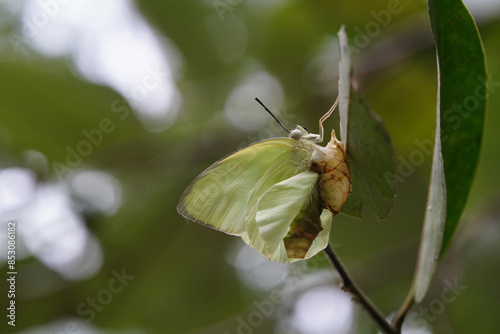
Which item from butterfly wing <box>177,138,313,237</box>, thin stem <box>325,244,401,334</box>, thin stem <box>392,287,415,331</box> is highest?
butterfly wing <box>177,138,313,237</box>

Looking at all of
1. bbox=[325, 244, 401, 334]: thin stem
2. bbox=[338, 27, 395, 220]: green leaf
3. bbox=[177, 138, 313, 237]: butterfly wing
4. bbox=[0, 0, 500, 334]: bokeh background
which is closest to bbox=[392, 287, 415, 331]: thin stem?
bbox=[325, 244, 401, 334]: thin stem

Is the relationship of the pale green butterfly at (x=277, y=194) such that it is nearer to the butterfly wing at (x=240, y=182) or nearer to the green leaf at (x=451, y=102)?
the butterfly wing at (x=240, y=182)

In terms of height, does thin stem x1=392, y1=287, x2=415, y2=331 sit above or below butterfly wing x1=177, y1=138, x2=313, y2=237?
below

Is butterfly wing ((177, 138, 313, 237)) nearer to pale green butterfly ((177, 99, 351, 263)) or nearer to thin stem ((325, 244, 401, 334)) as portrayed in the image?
pale green butterfly ((177, 99, 351, 263))

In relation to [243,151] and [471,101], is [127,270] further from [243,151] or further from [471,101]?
[471,101]

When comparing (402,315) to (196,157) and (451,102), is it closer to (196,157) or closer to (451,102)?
(451,102)

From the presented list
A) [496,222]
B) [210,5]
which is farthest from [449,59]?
[210,5]

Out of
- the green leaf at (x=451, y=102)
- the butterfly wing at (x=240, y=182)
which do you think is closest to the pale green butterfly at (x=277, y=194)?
the butterfly wing at (x=240, y=182)
